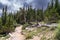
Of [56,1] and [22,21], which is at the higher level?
[56,1]

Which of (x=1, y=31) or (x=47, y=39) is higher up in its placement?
(x=47, y=39)

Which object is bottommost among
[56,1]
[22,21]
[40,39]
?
[22,21]

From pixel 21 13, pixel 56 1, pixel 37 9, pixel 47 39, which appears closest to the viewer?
pixel 47 39

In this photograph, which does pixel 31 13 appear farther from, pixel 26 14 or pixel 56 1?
pixel 56 1

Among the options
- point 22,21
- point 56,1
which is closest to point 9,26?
point 56,1

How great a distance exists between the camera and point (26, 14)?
96.2m

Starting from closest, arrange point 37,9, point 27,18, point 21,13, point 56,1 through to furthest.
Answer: point 56,1
point 21,13
point 27,18
point 37,9

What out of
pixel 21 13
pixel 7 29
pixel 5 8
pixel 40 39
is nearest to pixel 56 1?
pixel 5 8

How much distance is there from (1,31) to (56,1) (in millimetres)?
24213

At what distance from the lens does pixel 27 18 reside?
9912 cm

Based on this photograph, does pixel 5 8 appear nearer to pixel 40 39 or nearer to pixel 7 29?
pixel 7 29

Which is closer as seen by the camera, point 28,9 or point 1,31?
point 1,31

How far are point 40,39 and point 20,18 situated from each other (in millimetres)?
66292

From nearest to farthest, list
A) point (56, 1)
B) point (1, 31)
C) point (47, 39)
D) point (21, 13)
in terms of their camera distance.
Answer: point (47, 39), point (1, 31), point (56, 1), point (21, 13)
